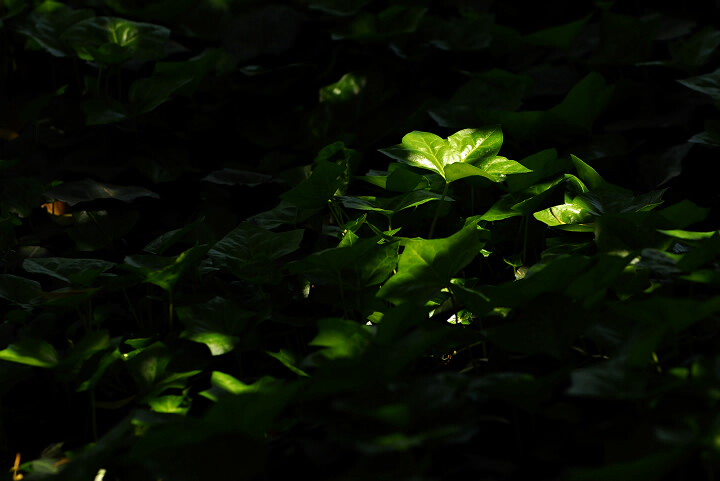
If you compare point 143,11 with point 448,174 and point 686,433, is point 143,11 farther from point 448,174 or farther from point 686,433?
point 686,433

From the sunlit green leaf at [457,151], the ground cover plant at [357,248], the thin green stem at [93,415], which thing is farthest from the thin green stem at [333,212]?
the thin green stem at [93,415]

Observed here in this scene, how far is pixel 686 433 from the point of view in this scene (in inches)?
29.4

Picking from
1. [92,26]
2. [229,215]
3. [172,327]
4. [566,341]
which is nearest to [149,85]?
[92,26]

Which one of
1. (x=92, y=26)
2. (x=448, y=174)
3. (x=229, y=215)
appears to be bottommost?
(x=229, y=215)

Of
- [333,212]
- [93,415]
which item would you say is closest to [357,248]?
[333,212]

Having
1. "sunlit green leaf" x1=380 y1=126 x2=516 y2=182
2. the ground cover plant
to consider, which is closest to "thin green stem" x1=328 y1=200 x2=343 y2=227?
→ the ground cover plant

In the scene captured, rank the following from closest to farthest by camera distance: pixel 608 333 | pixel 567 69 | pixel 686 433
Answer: pixel 686 433 < pixel 608 333 < pixel 567 69

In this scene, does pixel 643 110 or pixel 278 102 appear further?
pixel 278 102

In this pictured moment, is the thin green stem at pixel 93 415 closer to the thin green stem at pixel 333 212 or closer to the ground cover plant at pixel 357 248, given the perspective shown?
the ground cover plant at pixel 357 248

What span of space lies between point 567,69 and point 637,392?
61.2 inches

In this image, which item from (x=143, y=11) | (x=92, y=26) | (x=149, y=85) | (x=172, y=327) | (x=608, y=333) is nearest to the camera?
(x=608, y=333)

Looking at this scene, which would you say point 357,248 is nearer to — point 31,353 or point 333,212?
point 333,212

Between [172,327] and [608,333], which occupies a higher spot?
[608,333]

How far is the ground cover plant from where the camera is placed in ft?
2.88
